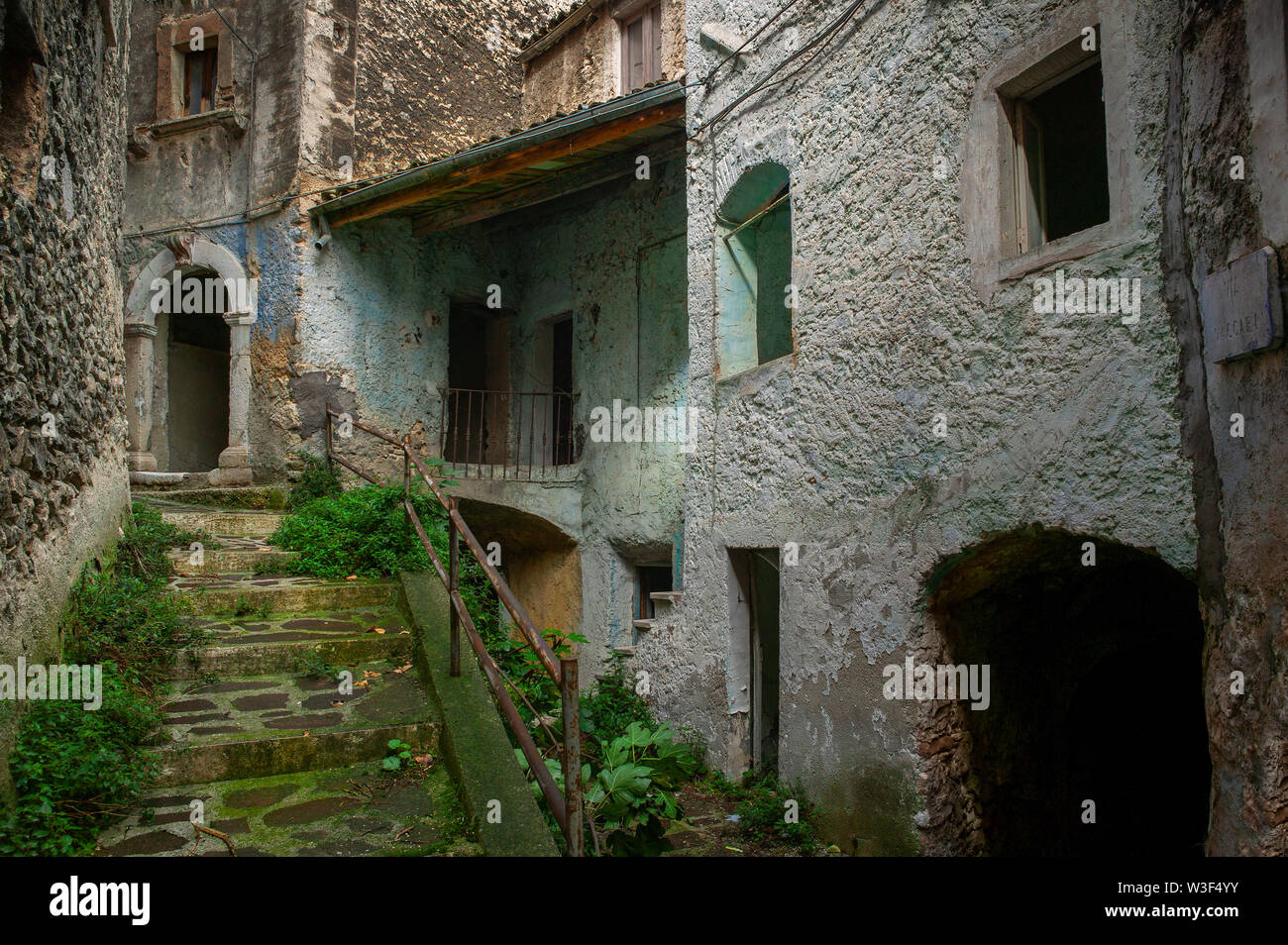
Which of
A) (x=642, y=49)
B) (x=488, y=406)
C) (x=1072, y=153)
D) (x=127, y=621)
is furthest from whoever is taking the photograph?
(x=488, y=406)

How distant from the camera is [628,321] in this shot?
376 inches

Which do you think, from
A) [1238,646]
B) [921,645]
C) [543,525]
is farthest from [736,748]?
[543,525]

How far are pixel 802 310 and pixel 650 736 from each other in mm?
2827

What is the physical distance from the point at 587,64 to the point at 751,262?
585 centimetres

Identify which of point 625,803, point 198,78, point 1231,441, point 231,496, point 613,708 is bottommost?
point 613,708

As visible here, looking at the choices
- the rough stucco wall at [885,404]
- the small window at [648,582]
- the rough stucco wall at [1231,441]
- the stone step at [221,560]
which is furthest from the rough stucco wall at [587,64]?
the rough stucco wall at [1231,441]

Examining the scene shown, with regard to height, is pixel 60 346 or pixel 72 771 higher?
pixel 60 346

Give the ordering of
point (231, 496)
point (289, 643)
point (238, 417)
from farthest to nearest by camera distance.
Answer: point (238, 417) < point (231, 496) < point (289, 643)

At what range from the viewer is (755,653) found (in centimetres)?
612

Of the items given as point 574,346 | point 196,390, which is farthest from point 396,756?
point 196,390

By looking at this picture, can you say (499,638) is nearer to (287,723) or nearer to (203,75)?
(287,723)

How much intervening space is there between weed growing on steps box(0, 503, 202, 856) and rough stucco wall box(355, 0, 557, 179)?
6.47m

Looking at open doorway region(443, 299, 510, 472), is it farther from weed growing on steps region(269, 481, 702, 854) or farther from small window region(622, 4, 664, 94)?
small window region(622, 4, 664, 94)

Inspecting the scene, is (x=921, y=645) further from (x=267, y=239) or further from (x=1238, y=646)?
(x=267, y=239)
